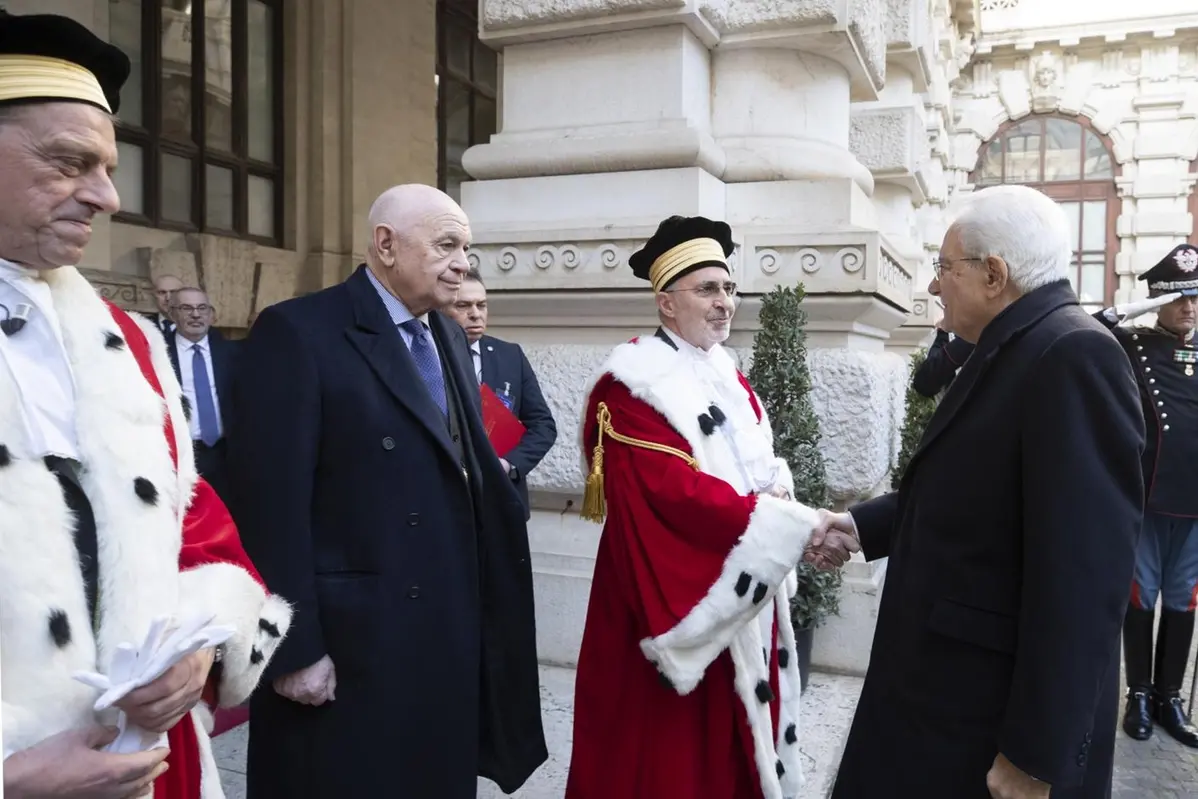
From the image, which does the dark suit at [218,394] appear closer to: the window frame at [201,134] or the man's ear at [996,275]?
the window frame at [201,134]

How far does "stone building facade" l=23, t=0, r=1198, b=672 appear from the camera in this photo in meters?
4.31

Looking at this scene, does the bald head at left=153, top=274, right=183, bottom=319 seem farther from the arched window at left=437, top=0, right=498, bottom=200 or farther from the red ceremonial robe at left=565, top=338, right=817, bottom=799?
the arched window at left=437, top=0, right=498, bottom=200

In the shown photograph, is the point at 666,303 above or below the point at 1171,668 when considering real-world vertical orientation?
above

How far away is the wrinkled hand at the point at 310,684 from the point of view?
2275 mm

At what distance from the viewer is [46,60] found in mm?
1555

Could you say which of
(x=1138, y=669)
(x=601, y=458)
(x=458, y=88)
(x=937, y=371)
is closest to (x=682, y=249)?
(x=601, y=458)

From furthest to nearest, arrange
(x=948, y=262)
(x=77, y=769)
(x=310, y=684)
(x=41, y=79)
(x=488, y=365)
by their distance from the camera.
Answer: (x=488, y=365) < (x=310, y=684) < (x=948, y=262) < (x=41, y=79) < (x=77, y=769)

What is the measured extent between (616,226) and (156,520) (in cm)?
297

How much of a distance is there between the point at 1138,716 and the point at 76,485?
4545 mm

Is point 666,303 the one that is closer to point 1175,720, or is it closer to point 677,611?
point 677,611

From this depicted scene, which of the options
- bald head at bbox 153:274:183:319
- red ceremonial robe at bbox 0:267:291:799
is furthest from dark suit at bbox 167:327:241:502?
red ceremonial robe at bbox 0:267:291:799

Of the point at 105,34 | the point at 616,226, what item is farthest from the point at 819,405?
the point at 105,34

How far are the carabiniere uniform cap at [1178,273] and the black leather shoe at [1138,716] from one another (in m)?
1.91

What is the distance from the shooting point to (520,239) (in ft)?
14.5
